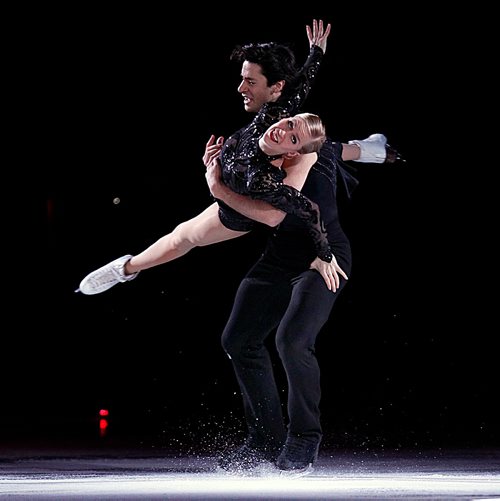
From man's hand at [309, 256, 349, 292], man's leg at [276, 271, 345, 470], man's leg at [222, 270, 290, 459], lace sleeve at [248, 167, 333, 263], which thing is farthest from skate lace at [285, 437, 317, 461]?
lace sleeve at [248, 167, 333, 263]

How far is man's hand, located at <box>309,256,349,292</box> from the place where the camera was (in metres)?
3.89

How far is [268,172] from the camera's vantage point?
12.3 ft

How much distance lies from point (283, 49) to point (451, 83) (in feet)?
6.37

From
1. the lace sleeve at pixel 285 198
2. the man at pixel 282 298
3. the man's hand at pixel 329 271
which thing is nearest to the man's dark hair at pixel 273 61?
the man at pixel 282 298

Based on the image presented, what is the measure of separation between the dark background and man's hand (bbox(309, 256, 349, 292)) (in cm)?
129

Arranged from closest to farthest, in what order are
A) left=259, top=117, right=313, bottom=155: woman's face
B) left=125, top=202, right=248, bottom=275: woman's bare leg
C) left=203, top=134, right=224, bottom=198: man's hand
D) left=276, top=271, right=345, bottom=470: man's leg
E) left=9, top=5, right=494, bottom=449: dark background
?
left=259, top=117, right=313, bottom=155: woman's face → left=276, top=271, right=345, bottom=470: man's leg → left=203, top=134, right=224, bottom=198: man's hand → left=125, top=202, right=248, bottom=275: woman's bare leg → left=9, top=5, right=494, bottom=449: dark background

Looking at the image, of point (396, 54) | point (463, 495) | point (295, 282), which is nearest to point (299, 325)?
point (295, 282)

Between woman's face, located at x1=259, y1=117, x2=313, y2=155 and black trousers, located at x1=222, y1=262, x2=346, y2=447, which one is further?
black trousers, located at x1=222, y1=262, x2=346, y2=447

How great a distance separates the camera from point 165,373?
6.87m

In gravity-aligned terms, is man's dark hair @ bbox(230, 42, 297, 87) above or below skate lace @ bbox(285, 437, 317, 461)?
above

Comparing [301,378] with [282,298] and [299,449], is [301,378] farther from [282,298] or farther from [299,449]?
[282,298]

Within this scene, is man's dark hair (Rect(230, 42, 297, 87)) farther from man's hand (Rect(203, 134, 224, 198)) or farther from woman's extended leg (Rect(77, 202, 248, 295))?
woman's extended leg (Rect(77, 202, 248, 295))

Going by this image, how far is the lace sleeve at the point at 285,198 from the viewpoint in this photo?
3.71 meters

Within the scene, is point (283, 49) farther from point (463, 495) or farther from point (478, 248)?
point (478, 248)
